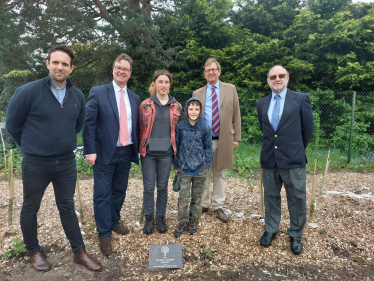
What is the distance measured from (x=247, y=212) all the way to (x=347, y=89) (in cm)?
718

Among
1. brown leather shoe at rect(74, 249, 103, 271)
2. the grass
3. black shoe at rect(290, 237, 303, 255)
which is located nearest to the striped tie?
black shoe at rect(290, 237, 303, 255)

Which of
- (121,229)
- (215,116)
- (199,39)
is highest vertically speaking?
(199,39)

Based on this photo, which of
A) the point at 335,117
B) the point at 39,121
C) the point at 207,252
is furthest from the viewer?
the point at 335,117

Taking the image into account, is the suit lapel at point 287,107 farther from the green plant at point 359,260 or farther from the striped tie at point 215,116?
the green plant at point 359,260

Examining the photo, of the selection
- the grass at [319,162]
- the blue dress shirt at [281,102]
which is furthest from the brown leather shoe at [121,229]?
the grass at [319,162]

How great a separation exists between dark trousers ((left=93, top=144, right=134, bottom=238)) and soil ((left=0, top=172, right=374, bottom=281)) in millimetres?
307

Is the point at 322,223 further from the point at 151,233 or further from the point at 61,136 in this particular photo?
the point at 61,136

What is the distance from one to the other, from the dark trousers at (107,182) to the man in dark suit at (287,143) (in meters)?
1.61

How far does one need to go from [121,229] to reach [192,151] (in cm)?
134

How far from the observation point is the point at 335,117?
27.7ft

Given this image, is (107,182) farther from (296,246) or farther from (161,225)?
(296,246)

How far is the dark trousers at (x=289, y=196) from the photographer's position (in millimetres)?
3002

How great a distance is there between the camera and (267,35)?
10844 mm

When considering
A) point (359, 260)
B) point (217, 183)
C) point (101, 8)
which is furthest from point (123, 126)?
point (101, 8)
